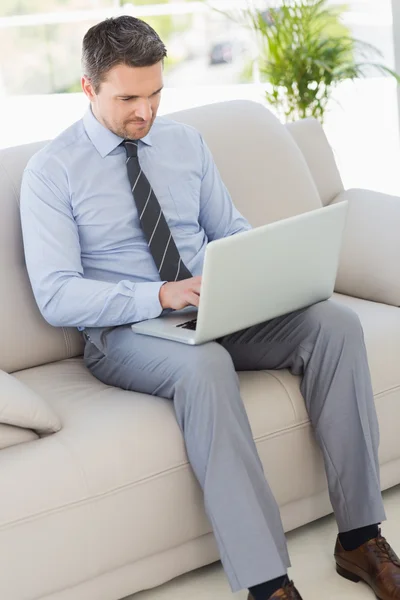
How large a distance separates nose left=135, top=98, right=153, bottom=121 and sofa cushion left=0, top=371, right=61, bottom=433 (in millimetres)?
662

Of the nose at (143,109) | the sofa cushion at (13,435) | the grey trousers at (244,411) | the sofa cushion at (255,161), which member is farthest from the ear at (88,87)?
the sofa cushion at (13,435)

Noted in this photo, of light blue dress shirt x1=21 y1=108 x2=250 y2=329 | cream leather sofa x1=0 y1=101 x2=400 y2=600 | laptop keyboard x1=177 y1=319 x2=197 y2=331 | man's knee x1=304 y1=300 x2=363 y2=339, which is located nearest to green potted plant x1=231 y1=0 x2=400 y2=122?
cream leather sofa x1=0 y1=101 x2=400 y2=600

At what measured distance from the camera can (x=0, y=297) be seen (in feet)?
7.21

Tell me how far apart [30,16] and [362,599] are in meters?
4.04

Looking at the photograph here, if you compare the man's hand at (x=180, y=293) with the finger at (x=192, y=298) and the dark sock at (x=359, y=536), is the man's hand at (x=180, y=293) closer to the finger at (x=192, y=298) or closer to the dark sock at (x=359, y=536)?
the finger at (x=192, y=298)

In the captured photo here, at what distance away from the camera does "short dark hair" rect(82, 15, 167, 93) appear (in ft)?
6.65

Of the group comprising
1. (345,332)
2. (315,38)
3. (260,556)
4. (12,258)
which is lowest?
(260,556)

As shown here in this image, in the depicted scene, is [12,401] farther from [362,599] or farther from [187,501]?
[362,599]

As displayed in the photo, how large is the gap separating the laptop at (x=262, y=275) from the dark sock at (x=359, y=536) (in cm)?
48

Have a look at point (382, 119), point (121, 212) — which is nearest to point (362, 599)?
point (121, 212)

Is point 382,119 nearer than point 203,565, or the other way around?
point 203,565

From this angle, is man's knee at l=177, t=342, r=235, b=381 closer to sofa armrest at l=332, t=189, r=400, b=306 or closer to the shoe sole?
the shoe sole

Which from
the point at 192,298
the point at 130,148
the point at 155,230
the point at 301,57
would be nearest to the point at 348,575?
the point at 192,298

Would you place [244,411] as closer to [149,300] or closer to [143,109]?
[149,300]
